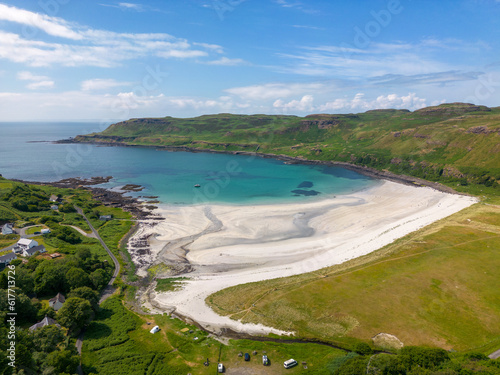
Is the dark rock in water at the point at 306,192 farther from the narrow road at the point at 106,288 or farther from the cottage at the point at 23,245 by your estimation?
the cottage at the point at 23,245

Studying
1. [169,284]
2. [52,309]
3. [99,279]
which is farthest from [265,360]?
[99,279]

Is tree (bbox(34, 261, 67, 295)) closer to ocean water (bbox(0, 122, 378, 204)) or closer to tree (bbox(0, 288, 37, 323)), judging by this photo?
tree (bbox(0, 288, 37, 323))

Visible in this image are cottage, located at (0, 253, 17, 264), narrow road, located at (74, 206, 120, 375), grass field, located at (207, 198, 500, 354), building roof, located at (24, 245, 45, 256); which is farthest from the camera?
building roof, located at (24, 245, 45, 256)

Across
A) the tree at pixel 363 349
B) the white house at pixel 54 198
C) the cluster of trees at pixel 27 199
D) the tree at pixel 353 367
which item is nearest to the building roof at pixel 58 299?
the tree at pixel 353 367

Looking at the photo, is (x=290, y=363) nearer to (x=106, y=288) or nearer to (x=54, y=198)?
(x=106, y=288)

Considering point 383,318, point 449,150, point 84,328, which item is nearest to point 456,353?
point 383,318

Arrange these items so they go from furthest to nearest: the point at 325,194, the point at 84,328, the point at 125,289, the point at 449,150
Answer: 1. the point at 449,150
2. the point at 325,194
3. the point at 125,289
4. the point at 84,328

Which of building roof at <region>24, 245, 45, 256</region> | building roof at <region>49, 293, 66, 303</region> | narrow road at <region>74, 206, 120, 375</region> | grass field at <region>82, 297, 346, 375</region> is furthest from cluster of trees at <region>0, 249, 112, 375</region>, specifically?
building roof at <region>24, 245, 45, 256</region>

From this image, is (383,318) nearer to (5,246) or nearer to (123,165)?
(5,246)
